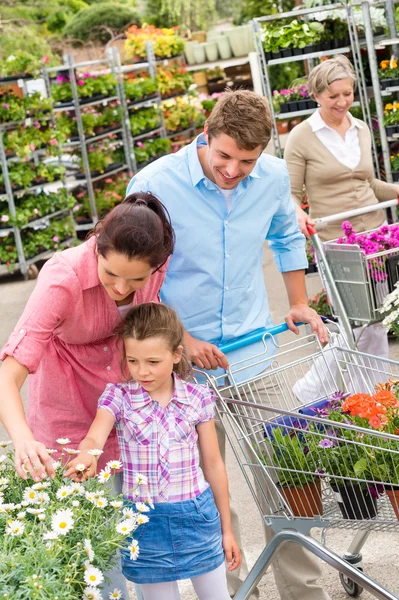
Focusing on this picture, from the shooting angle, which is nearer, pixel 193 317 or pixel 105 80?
pixel 193 317

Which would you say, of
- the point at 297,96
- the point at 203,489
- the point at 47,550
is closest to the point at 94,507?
the point at 47,550

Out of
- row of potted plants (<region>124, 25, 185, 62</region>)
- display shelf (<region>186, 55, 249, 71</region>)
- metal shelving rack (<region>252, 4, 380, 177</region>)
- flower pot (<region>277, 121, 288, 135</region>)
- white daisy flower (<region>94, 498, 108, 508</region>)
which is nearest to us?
white daisy flower (<region>94, 498, 108, 508</region>)

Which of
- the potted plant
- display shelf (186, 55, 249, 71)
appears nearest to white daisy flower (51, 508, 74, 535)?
the potted plant

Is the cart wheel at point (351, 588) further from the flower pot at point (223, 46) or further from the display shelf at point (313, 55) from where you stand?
the flower pot at point (223, 46)

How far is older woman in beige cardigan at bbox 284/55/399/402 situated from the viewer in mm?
5242

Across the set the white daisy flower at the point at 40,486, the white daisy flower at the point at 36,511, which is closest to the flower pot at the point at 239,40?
the white daisy flower at the point at 40,486

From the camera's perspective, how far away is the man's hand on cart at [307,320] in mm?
3101

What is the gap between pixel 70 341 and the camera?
2.72 m

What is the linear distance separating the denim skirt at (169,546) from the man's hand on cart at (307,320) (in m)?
0.80

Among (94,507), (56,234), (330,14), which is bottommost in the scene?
(56,234)

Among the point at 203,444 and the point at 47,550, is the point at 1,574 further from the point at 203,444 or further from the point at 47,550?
the point at 203,444

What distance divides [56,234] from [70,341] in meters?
7.72

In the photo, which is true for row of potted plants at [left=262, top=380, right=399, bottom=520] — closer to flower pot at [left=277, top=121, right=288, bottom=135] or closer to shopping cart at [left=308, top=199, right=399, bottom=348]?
shopping cart at [left=308, top=199, right=399, bottom=348]

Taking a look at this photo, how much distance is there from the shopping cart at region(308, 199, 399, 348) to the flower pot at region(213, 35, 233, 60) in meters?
16.7
